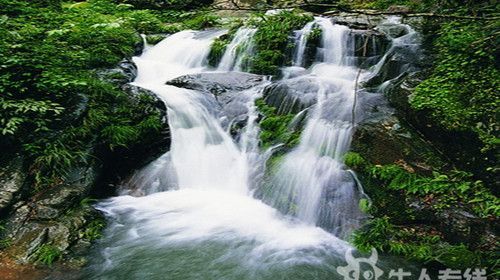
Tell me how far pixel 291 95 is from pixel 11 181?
485cm

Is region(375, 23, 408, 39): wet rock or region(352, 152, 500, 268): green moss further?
region(375, 23, 408, 39): wet rock

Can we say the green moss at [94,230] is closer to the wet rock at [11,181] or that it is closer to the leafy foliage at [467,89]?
the wet rock at [11,181]

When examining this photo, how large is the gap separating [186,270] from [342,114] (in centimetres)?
384

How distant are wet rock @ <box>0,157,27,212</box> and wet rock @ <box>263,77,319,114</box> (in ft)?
14.3

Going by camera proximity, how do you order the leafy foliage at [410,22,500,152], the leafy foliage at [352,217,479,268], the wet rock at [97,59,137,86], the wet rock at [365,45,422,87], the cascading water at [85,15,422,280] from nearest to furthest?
the leafy foliage at [352,217,479,268], the cascading water at [85,15,422,280], the leafy foliage at [410,22,500,152], the wet rock at [97,59,137,86], the wet rock at [365,45,422,87]

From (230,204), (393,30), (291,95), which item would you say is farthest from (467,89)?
(393,30)

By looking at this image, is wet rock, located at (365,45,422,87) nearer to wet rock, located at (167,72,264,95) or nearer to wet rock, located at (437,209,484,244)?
wet rock, located at (167,72,264,95)

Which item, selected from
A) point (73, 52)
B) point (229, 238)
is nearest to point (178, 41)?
point (73, 52)

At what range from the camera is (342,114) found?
259 inches

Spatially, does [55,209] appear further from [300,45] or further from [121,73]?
[300,45]

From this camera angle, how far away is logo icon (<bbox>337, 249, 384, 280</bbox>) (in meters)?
4.17

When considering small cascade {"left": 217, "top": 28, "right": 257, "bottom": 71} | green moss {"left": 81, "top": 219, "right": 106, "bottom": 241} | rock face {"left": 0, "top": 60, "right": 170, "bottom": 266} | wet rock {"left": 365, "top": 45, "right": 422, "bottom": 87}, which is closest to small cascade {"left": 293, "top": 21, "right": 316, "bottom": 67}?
small cascade {"left": 217, "top": 28, "right": 257, "bottom": 71}

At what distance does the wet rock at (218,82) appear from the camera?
813 centimetres

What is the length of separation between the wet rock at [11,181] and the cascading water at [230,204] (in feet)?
3.92
